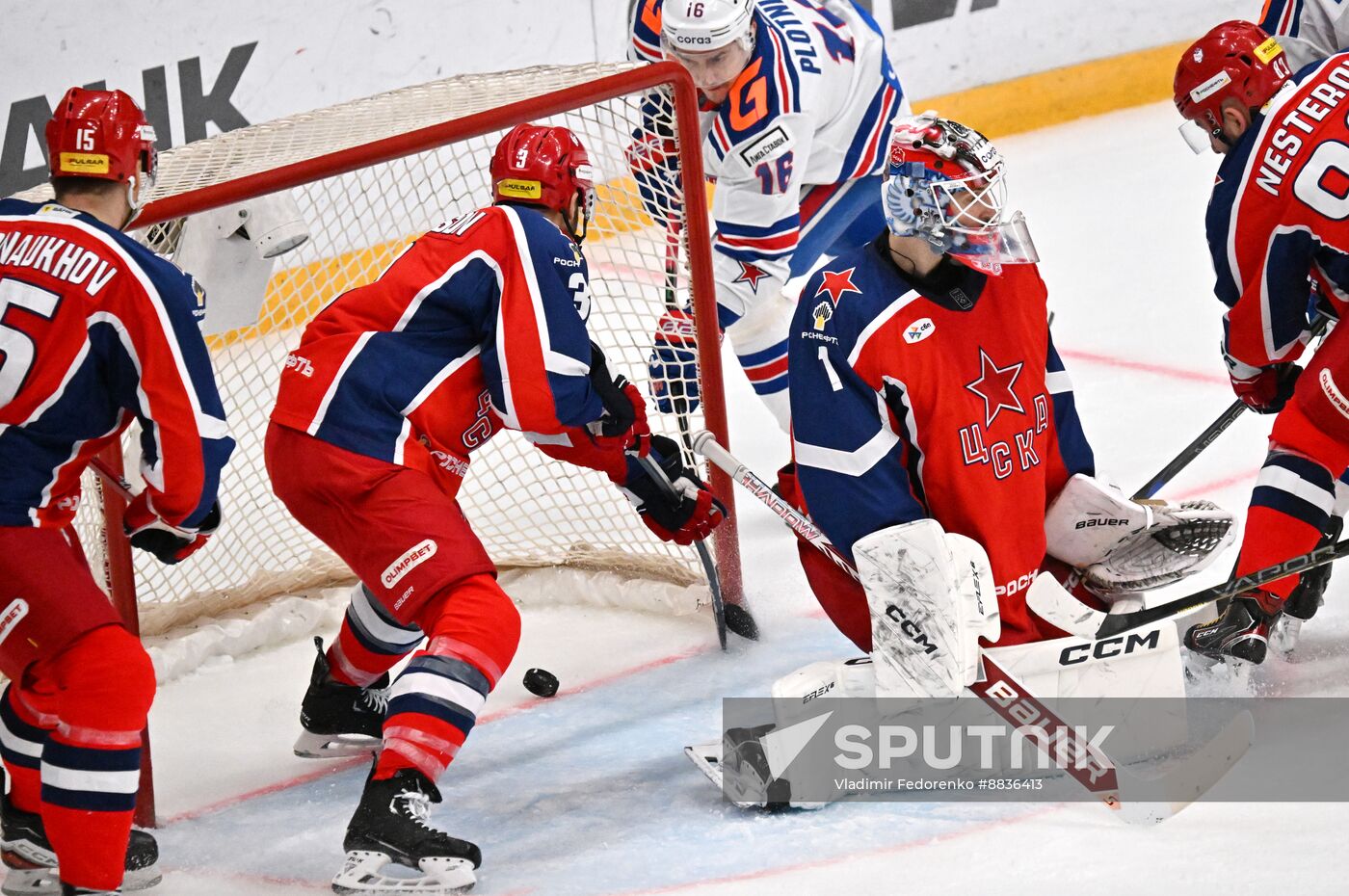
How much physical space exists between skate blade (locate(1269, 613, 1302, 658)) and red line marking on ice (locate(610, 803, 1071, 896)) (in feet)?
2.53

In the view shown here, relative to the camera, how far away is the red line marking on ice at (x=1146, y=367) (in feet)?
15.3

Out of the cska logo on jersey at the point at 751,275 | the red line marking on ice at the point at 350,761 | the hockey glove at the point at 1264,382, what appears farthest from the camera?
the cska logo on jersey at the point at 751,275

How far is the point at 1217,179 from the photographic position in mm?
3086

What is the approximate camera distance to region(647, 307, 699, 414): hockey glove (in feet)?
12.3

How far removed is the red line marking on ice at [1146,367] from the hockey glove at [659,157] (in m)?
1.64

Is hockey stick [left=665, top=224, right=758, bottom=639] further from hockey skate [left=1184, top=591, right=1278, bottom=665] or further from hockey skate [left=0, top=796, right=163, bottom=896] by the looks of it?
hockey skate [left=0, top=796, right=163, bottom=896]

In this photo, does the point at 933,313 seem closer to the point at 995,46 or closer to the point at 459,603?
the point at 459,603

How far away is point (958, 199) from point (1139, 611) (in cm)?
75

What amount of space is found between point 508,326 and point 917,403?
25.4 inches

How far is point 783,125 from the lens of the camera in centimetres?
394

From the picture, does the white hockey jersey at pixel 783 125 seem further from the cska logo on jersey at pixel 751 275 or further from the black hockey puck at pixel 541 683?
the black hockey puck at pixel 541 683

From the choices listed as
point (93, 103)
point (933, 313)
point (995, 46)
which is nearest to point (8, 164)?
point (93, 103)

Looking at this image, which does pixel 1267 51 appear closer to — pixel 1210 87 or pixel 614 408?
pixel 1210 87

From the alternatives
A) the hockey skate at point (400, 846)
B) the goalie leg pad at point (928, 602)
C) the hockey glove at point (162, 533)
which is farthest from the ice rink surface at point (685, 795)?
the hockey glove at point (162, 533)
